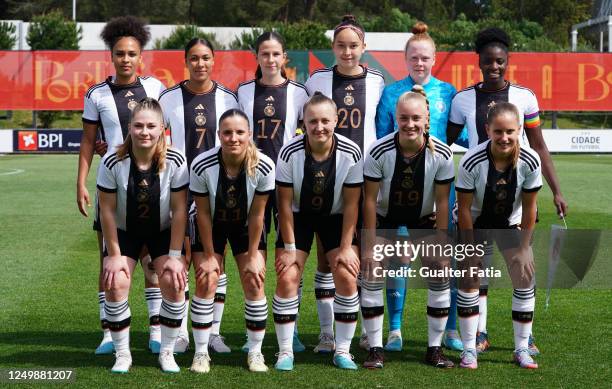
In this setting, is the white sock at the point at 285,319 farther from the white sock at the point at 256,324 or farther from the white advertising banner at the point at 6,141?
the white advertising banner at the point at 6,141

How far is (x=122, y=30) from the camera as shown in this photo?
247 inches

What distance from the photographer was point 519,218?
5.84 meters

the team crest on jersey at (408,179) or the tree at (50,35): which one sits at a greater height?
the tree at (50,35)

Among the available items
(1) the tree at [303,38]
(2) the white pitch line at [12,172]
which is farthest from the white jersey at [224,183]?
(1) the tree at [303,38]

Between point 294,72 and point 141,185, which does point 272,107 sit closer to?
point 141,185

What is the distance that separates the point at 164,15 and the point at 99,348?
183 ft

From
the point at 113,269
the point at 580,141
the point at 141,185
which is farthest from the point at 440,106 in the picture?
the point at 580,141

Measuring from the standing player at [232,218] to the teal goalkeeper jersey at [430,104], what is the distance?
1.09m

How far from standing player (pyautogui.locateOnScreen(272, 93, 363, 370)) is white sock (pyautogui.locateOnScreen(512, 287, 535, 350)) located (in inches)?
38.7

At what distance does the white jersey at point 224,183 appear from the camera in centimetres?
550

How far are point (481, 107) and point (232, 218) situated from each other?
1.81 m

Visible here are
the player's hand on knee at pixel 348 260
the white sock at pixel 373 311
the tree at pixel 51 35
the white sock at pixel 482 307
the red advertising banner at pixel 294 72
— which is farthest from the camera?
the tree at pixel 51 35

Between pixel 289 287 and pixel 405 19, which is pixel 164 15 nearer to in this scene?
pixel 405 19

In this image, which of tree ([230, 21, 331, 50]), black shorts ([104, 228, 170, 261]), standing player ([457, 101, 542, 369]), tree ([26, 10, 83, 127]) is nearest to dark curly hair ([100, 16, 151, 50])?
black shorts ([104, 228, 170, 261])
